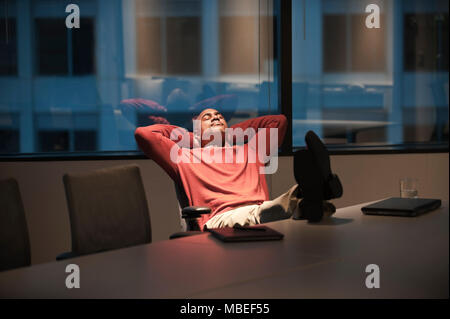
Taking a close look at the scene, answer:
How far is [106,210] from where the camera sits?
7.61 ft

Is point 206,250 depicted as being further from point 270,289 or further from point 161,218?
point 161,218

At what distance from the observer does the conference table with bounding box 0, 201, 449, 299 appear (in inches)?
48.4

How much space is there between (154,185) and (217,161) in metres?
0.92

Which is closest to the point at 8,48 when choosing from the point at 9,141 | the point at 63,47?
the point at 63,47

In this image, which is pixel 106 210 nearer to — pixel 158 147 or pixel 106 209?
pixel 106 209

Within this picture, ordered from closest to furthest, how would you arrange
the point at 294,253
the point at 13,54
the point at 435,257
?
the point at 435,257 → the point at 294,253 → the point at 13,54

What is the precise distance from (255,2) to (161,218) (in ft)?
6.49

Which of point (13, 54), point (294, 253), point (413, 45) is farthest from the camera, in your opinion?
point (413, 45)

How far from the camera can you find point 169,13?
4.36m

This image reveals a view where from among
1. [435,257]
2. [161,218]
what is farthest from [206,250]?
[161,218]

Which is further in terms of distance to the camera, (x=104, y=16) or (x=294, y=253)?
(x=104, y=16)

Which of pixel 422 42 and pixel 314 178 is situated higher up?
pixel 422 42

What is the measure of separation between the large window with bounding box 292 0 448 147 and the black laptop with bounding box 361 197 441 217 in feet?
7.28

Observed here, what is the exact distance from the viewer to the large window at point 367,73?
445 cm
